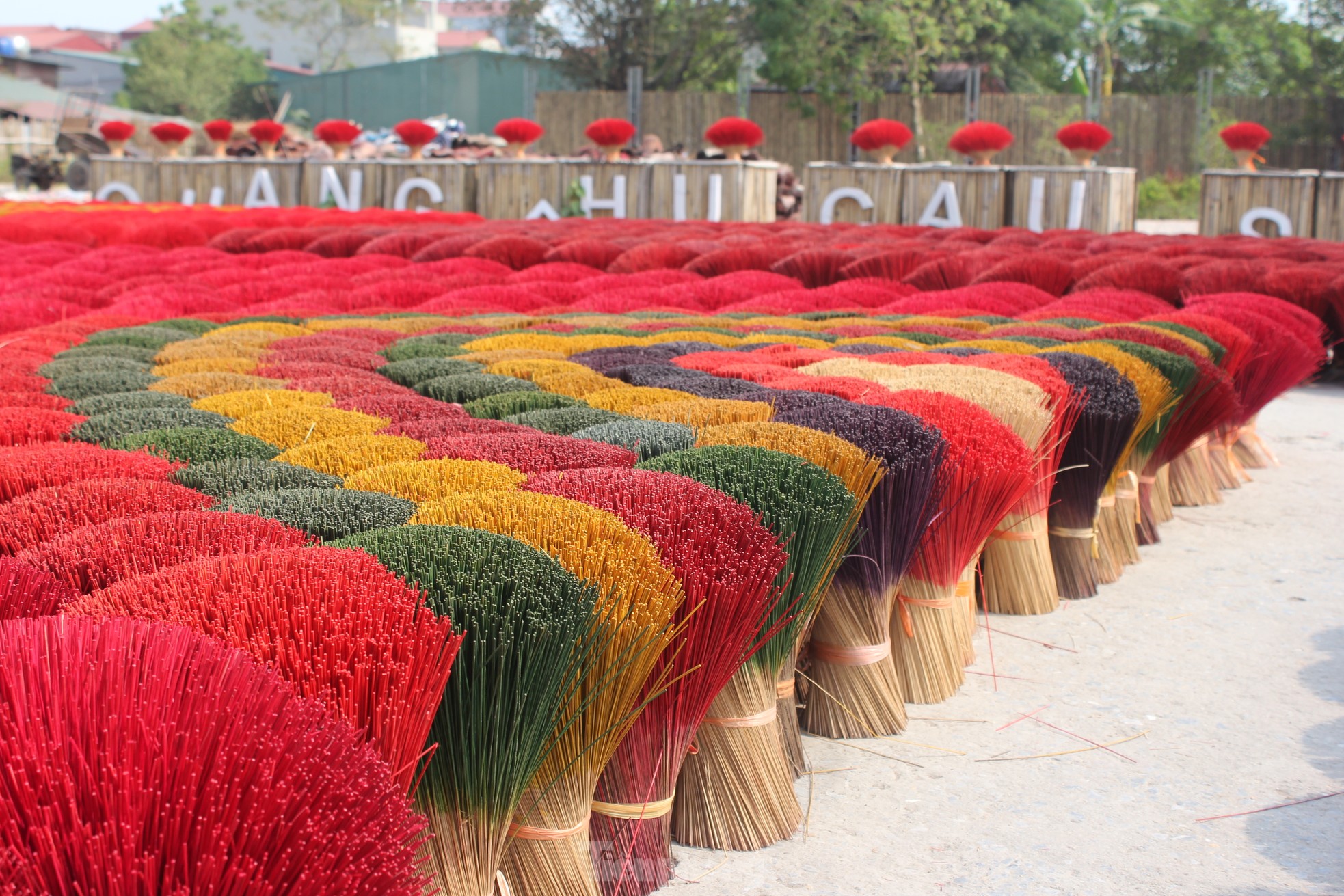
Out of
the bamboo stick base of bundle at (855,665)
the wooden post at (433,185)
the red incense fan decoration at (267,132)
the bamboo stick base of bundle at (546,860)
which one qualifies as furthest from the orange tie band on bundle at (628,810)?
the red incense fan decoration at (267,132)

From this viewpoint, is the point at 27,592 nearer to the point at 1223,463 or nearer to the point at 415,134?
the point at 1223,463

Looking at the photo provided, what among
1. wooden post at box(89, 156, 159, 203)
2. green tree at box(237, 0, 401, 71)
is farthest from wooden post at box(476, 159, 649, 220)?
green tree at box(237, 0, 401, 71)

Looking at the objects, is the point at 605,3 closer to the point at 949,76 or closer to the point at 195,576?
the point at 949,76

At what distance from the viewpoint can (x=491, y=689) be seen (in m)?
1.35

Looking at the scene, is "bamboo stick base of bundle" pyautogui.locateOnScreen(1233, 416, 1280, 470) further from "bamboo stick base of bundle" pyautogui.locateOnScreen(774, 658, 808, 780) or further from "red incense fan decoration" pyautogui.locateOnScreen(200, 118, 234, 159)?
"red incense fan decoration" pyautogui.locateOnScreen(200, 118, 234, 159)

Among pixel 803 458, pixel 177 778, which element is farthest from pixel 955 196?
pixel 177 778

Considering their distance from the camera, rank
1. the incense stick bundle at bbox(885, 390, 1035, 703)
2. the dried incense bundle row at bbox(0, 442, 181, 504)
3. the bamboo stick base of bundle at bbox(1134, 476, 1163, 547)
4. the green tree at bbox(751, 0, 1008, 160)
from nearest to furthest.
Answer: the dried incense bundle row at bbox(0, 442, 181, 504) < the incense stick bundle at bbox(885, 390, 1035, 703) < the bamboo stick base of bundle at bbox(1134, 476, 1163, 547) < the green tree at bbox(751, 0, 1008, 160)

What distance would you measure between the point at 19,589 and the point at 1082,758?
176 cm

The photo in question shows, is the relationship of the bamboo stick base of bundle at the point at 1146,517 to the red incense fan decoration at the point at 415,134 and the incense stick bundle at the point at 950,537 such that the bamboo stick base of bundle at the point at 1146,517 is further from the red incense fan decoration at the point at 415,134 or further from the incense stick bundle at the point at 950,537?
the red incense fan decoration at the point at 415,134

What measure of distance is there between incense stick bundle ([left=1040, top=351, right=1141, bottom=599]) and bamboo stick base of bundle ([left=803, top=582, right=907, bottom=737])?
92 cm

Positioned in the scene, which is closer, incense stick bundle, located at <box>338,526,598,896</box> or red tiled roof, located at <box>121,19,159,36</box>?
incense stick bundle, located at <box>338,526,598,896</box>

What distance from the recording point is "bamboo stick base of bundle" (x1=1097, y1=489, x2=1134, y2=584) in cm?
341

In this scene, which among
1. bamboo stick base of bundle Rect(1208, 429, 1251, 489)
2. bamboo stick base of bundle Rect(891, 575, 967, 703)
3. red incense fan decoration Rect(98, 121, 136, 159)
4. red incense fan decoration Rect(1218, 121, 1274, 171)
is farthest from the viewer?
red incense fan decoration Rect(98, 121, 136, 159)

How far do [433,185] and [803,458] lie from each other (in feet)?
35.4
